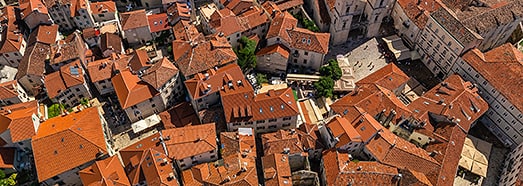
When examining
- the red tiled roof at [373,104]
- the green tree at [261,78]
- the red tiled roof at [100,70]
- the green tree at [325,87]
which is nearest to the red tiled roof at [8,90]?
the red tiled roof at [100,70]

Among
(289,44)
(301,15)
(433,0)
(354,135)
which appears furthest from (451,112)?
(301,15)

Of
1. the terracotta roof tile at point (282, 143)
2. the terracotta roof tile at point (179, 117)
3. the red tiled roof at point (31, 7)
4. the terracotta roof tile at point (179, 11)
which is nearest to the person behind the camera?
the terracotta roof tile at point (282, 143)

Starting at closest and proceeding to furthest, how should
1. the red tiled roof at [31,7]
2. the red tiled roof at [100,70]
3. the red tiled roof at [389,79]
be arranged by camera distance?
the red tiled roof at [100,70] → the red tiled roof at [389,79] → the red tiled roof at [31,7]

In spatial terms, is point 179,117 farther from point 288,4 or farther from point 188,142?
point 288,4

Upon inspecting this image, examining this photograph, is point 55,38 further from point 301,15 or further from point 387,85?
point 387,85

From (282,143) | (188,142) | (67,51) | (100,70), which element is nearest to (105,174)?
(188,142)

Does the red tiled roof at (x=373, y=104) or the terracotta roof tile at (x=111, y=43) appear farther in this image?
the terracotta roof tile at (x=111, y=43)

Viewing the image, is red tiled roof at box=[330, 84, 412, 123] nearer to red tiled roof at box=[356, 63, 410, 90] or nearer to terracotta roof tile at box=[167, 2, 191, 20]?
red tiled roof at box=[356, 63, 410, 90]

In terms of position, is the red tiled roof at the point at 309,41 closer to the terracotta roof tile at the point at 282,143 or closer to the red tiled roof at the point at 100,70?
the terracotta roof tile at the point at 282,143
